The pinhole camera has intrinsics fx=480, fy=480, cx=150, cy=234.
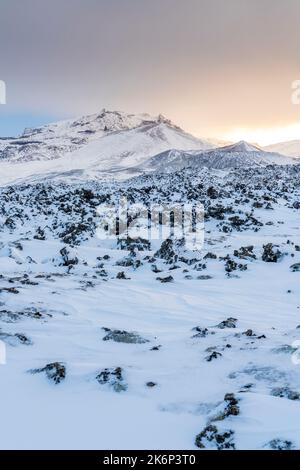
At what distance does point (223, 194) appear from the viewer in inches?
1194

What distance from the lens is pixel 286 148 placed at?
14512 centimetres

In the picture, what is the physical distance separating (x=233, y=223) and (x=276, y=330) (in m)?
15.1

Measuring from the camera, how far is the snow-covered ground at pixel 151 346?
5.44 meters

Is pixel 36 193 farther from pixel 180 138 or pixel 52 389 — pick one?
pixel 180 138

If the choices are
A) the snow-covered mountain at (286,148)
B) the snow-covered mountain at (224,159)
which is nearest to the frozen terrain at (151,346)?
the snow-covered mountain at (224,159)

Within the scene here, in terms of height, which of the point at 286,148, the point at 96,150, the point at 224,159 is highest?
the point at 96,150

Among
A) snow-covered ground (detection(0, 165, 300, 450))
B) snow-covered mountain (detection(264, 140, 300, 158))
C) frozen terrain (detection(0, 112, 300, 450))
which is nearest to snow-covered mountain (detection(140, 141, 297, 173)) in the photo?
snow-covered mountain (detection(264, 140, 300, 158))

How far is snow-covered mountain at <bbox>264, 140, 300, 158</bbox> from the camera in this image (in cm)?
13671

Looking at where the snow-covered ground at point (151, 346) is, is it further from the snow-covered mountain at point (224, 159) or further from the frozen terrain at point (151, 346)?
the snow-covered mountain at point (224, 159)

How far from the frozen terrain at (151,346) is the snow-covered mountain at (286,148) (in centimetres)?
12421

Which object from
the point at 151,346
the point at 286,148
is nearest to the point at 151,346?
the point at 151,346

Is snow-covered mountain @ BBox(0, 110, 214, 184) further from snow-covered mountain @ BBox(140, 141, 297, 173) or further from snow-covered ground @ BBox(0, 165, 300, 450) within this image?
snow-covered ground @ BBox(0, 165, 300, 450)

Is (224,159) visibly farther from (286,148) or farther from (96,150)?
(96,150)

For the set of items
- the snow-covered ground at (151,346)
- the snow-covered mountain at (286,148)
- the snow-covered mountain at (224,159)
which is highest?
the snow-covered mountain at (286,148)
